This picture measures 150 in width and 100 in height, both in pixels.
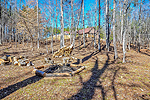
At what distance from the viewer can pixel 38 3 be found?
20062 mm

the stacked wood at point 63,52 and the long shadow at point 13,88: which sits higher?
the stacked wood at point 63,52

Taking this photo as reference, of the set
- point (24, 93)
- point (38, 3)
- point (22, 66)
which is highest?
point (38, 3)

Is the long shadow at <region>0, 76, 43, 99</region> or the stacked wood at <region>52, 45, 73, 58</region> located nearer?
the long shadow at <region>0, 76, 43, 99</region>

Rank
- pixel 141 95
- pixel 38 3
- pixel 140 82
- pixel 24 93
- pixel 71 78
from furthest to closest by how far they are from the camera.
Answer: pixel 38 3, pixel 71 78, pixel 140 82, pixel 24 93, pixel 141 95

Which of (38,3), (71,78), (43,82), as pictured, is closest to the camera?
(43,82)

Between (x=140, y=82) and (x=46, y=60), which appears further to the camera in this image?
(x=46, y=60)

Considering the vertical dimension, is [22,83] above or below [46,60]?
below

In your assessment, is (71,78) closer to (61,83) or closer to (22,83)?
(61,83)

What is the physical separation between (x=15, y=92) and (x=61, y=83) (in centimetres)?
245

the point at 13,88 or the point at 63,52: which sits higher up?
the point at 63,52

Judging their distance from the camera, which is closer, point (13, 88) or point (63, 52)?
point (13, 88)

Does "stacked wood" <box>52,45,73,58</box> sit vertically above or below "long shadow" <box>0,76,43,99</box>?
above

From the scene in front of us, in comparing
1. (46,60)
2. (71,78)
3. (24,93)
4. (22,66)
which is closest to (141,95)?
(71,78)

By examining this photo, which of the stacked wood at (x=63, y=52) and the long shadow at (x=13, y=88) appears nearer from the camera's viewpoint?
the long shadow at (x=13, y=88)
